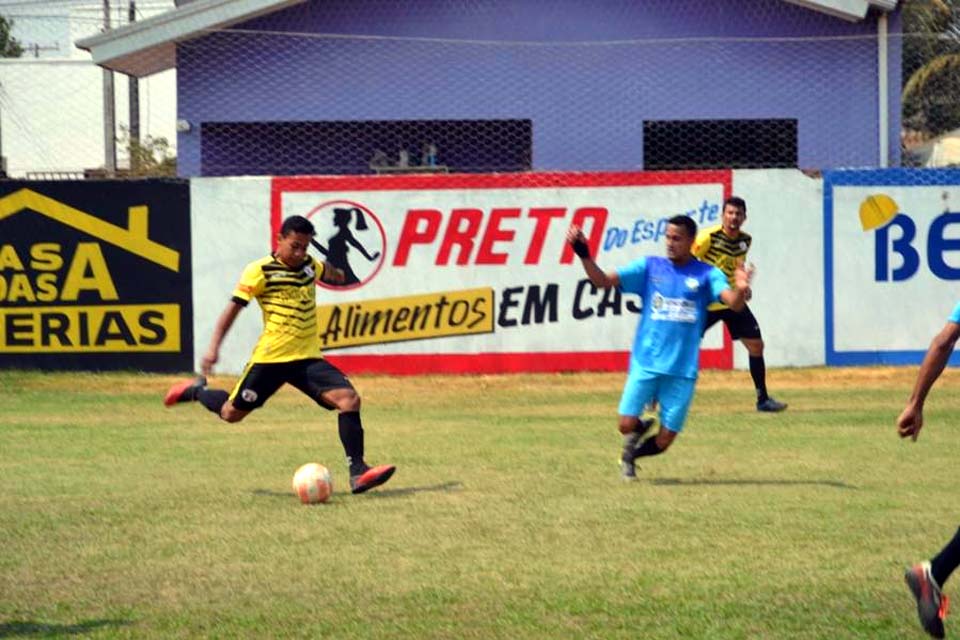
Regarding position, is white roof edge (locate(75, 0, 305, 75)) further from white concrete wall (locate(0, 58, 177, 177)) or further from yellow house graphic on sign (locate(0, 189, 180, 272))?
white concrete wall (locate(0, 58, 177, 177))

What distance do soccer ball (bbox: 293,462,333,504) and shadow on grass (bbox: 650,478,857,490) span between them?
2243mm

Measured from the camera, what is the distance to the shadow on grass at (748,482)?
34.9 ft

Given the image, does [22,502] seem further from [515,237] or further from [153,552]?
[515,237]

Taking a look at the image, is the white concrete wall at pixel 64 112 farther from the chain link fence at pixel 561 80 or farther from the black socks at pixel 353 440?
the black socks at pixel 353 440

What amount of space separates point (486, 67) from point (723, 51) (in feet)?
10.8

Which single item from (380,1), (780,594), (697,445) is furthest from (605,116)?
(780,594)

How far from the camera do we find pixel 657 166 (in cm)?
2356

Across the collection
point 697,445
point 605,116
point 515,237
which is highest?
point 605,116

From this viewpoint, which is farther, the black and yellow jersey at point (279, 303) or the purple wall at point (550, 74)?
the purple wall at point (550, 74)

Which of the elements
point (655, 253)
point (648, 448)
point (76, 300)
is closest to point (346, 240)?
point (76, 300)

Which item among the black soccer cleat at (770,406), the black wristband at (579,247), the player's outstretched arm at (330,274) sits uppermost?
the black wristband at (579,247)

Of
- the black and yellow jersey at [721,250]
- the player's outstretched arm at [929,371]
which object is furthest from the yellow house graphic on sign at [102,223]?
the player's outstretched arm at [929,371]

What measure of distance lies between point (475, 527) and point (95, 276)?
32.8 feet

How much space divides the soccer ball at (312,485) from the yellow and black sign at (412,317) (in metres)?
8.07
